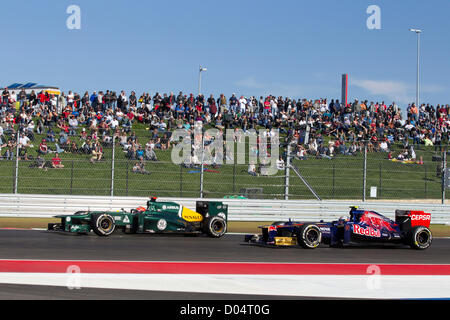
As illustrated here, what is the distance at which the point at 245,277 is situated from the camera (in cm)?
909

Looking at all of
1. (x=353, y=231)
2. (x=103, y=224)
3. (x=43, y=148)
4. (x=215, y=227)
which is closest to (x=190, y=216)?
(x=215, y=227)

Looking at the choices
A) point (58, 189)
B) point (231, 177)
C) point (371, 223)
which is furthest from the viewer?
point (231, 177)

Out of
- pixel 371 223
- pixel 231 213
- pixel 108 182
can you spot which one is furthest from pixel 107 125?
pixel 371 223

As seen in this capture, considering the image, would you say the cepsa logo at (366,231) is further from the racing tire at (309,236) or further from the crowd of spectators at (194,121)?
the crowd of spectators at (194,121)

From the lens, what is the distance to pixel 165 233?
50.9ft

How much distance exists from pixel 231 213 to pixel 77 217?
6480 millimetres

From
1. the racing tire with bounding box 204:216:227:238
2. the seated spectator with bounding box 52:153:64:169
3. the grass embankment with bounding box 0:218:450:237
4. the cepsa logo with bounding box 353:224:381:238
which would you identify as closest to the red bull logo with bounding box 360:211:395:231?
the cepsa logo with bounding box 353:224:381:238

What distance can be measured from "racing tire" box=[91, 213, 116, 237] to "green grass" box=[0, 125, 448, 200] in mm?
4875

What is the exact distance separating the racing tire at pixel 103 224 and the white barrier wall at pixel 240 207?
389 centimetres

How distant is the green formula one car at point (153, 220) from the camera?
45.2 feet

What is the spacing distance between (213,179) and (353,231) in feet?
28.5

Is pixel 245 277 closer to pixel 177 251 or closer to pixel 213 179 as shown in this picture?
pixel 177 251

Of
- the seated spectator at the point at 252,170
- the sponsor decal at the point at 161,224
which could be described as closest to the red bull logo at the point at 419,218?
the sponsor decal at the point at 161,224
